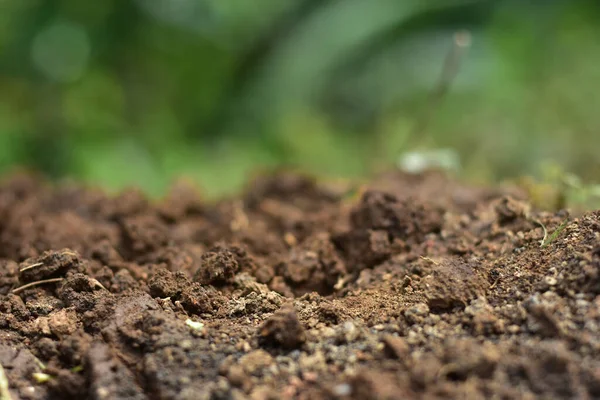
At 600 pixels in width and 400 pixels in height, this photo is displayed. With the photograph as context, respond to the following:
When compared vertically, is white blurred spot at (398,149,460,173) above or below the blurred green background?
below

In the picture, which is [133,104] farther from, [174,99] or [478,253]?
[478,253]

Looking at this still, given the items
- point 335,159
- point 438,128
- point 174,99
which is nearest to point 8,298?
point 335,159

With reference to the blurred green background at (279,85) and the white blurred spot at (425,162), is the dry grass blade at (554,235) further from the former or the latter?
the blurred green background at (279,85)

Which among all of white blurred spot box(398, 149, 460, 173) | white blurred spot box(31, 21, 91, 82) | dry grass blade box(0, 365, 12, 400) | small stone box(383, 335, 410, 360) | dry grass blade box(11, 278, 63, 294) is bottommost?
dry grass blade box(0, 365, 12, 400)

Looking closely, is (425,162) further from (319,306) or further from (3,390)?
(3,390)

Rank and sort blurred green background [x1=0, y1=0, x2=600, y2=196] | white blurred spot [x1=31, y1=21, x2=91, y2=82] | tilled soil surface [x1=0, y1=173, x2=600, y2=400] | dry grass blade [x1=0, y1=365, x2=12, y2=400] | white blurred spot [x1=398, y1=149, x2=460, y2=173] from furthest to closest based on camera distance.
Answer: white blurred spot [x1=31, y1=21, x2=91, y2=82] → blurred green background [x1=0, y1=0, x2=600, y2=196] → white blurred spot [x1=398, y1=149, x2=460, y2=173] → dry grass blade [x1=0, y1=365, x2=12, y2=400] → tilled soil surface [x1=0, y1=173, x2=600, y2=400]

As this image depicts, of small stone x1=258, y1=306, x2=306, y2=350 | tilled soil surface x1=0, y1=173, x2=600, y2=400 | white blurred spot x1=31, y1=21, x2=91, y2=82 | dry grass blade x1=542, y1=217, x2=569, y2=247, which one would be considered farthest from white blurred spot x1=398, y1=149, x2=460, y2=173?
white blurred spot x1=31, y1=21, x2=91, y2=82

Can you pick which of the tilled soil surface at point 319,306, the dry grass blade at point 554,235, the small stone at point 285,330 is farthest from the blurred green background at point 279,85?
the small stone at point 285,330

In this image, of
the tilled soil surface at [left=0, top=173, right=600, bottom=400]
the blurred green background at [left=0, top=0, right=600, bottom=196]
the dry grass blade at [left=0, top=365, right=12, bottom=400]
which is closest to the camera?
the tilled soil surface at [left=0, top=173, right=600, bottom=400]

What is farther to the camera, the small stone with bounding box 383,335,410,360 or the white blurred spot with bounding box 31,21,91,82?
the white blurred spot with bounding box 31,21,91,82

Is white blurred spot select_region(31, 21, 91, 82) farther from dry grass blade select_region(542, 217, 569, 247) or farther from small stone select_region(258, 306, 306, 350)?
dry grass blade select_region(542, 217, 569, 247)
